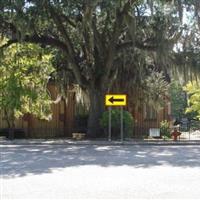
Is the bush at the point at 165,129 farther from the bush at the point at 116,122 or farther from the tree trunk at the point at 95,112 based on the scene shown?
the tree trunk at the point at 95,112

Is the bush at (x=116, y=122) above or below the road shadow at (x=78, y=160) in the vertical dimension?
above

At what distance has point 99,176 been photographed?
1359 cm

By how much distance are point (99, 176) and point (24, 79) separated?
19.2 metres

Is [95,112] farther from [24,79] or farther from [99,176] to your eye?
[99,176]

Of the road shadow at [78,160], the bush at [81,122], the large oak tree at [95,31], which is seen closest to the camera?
the road shadow at [78,160]

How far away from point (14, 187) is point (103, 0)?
54.6ft

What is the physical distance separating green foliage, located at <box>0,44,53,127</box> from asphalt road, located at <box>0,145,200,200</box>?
1122 cm

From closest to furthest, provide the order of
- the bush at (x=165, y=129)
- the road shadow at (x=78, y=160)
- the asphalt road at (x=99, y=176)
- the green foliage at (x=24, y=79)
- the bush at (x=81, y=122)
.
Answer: the asphalt road at (x=99, y=176) < the road shadow at (x=78, y=160) < the green foliage at (x=24, y=79) < the bush at (x=165, y=129) < the bush at (x=81, y=122)

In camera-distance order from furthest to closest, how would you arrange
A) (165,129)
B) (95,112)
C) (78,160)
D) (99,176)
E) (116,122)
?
(165,129)
(95,112)
(116,122)
(78,160)
(99,176)

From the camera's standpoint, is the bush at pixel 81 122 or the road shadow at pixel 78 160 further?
the bush at pixel 81 122

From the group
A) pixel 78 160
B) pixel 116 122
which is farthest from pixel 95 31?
pixel 78 160

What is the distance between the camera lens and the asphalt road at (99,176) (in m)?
10.9

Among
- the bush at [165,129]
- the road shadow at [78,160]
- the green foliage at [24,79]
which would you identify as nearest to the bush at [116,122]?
the green foliage at [24,79]

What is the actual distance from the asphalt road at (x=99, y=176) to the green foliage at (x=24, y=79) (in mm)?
11216
